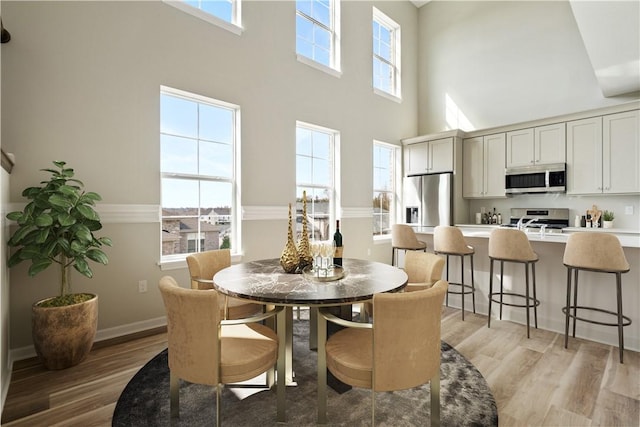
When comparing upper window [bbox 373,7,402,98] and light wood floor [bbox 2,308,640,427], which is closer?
light wood floor [bbox 2,308,640,427]

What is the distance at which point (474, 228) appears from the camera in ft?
16.9

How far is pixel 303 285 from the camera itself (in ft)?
5.87

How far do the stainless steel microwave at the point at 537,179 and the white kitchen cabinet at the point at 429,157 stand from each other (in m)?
0.95

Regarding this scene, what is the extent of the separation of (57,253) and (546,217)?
6.13 m

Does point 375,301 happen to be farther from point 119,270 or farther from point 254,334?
point 119,270

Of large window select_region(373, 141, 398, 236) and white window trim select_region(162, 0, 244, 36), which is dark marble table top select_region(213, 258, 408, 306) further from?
large window select_region(373, 141, 398, 236)

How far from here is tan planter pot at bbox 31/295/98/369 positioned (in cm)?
223

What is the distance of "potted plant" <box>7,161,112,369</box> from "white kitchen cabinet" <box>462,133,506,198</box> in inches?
214

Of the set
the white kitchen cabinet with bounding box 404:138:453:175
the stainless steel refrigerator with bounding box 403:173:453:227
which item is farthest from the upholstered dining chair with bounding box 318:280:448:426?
the white kitchen cabinet with bounding box 404:138:453:175

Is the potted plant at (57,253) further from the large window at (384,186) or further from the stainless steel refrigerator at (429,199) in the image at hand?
the stainless steel refrigerator at (429,199)

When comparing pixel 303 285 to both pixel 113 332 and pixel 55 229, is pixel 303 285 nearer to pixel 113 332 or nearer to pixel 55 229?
pixel 55 229

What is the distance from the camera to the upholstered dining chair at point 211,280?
7.25 feet

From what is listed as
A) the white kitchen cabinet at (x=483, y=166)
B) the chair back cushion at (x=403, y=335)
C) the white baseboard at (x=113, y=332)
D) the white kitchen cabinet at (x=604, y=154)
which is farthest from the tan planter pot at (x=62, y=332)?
the white kitchen cabinet at (x=604, y=154)

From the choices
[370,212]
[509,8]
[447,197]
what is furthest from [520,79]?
[370,212]
